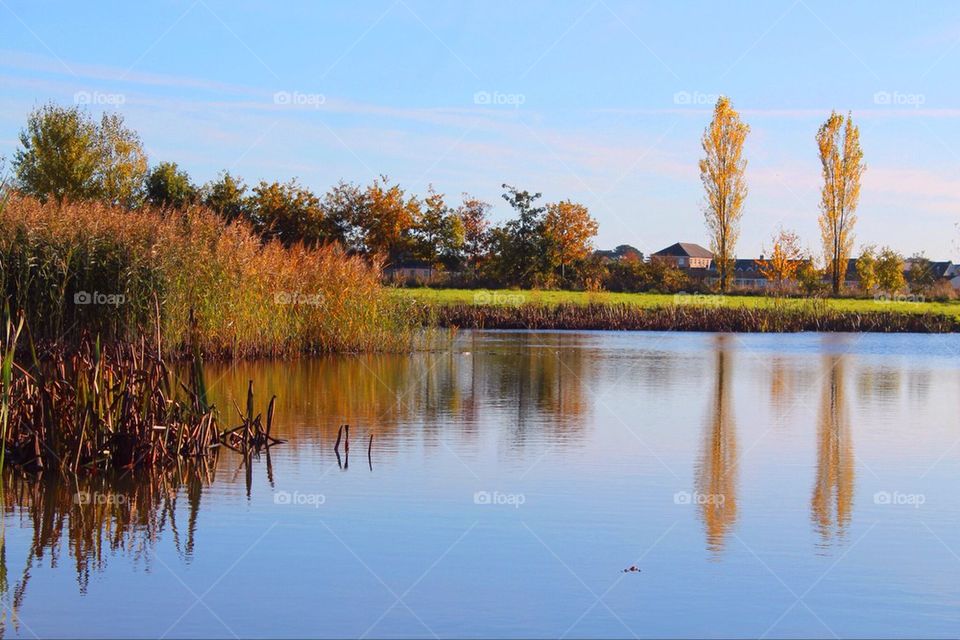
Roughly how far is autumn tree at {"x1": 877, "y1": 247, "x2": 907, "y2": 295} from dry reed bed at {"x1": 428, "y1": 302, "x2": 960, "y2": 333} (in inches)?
1042

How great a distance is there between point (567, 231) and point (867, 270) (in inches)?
813

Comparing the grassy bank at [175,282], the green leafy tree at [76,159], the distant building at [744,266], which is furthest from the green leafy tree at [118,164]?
the distant building at [744,266]

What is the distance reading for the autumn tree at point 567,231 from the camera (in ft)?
201

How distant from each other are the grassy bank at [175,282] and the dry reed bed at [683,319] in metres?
14.5

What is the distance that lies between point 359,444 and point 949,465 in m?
6.49

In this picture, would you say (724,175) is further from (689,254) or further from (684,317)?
(689,254)

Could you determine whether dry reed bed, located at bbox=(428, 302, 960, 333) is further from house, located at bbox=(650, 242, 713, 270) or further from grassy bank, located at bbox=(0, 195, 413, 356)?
house, located at bbox=(650, 242, 713, 270)

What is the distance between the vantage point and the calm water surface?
6.76 metres

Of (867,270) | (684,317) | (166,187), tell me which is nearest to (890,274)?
(867,270)

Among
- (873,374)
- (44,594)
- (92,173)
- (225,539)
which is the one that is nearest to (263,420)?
(225,539)

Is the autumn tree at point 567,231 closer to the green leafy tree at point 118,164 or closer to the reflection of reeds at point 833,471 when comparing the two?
the green leafy tree at point 118,164

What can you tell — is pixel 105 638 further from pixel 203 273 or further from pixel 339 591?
pixel 203 273

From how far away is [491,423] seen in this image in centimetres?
1531

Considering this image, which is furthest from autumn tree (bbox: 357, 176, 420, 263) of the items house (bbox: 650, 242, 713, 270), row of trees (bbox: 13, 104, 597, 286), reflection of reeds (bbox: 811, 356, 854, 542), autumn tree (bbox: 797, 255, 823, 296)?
house (bbox: 650, 242, 713, 270)
